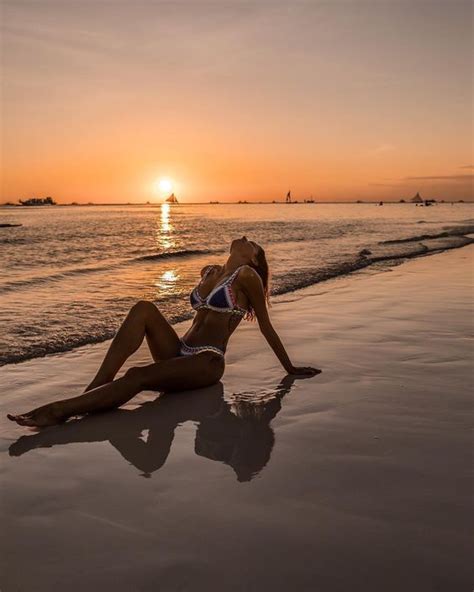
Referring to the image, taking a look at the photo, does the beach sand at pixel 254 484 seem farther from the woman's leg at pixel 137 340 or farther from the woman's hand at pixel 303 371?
the woman's leg at pixel 137 340

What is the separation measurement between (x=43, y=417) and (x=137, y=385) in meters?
0.74

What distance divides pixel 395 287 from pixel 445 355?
5.46m

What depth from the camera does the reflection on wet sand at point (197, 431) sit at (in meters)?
3.60

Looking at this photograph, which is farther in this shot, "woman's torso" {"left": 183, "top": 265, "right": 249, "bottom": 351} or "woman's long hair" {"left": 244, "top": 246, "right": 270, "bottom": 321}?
"woman's long hair" {"left": 244, "top": 246, "right": 270, "bottom": 321}

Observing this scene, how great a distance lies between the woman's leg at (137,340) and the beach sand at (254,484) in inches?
14.6

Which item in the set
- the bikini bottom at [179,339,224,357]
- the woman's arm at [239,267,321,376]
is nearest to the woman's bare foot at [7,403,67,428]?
the bikini bottom at [179,339,224,357]

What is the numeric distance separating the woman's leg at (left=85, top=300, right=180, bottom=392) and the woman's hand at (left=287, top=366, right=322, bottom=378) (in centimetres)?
114

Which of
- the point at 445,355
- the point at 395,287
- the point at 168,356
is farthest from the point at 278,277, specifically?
the point at 168,356

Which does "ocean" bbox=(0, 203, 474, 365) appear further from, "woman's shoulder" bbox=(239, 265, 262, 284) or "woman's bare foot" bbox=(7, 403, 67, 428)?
"woman's shoulder" bbox=(239, 265, 262, 284)

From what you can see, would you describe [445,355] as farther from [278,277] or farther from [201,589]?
[278,277]

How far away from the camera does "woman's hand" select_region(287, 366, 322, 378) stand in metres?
5.37

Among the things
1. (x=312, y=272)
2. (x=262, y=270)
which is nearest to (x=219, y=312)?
(x=262, y=270)

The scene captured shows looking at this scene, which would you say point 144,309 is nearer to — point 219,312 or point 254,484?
point 219,312

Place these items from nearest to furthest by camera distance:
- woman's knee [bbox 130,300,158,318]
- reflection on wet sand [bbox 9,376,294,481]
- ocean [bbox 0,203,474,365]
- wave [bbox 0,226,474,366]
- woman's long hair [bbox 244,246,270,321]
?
1. reflection on wet sand [bbox 9,376,294,481]
2. woman's knee [bbox 130,300,158,318]
3. woman's long hair [bbox 244,246,270,321]
4. wave [bbox 0,226,474,366]
5. ocean [bbox 0,203,474,365]
